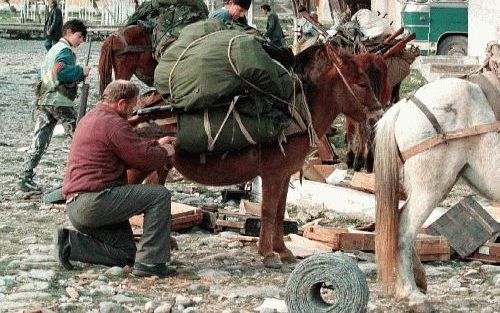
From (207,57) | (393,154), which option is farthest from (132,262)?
(393,154)

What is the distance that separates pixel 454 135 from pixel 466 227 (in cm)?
199

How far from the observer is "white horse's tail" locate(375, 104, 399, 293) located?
818 cm

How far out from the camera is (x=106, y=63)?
1413 centimetres

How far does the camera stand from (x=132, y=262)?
9.16 meters

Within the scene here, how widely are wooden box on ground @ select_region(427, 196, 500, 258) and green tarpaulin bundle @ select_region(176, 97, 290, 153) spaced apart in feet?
6.11

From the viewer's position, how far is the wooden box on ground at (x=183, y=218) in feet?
35.4

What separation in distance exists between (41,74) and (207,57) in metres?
4.13

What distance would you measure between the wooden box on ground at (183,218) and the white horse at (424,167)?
300 cm

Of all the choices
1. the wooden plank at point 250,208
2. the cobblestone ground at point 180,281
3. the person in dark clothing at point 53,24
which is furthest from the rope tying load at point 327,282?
the person in dark clothing at point 53,24

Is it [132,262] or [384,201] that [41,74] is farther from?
[384,201]

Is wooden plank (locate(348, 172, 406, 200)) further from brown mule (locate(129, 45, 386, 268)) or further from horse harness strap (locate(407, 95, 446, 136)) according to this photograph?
horse harness strap (locate(407, 95, 446, 136))

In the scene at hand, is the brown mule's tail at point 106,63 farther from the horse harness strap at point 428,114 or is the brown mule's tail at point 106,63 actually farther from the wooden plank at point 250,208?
the horse harness strap at point 428,114

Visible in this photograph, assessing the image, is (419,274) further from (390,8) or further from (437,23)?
(390,8)

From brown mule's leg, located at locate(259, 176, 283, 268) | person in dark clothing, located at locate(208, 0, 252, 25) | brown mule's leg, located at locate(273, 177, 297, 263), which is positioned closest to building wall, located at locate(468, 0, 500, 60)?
person in dark clothing, located at locate(208, 0, 252, 25)
